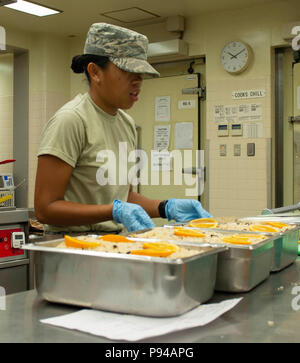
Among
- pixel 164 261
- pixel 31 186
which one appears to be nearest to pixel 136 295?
pixel 164 261

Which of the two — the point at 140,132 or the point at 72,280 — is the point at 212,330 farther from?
the point at 140,132

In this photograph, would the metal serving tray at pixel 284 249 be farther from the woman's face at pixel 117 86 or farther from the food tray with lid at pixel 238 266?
the woman's face at pixel 117 86

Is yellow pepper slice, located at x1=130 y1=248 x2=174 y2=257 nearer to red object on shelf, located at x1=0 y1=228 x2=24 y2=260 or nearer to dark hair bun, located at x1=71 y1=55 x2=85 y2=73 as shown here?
dark hair bun, located at x1=71 y1=55 x2=85 y2=73

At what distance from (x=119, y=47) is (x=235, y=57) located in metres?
3.25

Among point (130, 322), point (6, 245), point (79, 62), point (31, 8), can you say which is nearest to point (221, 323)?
point (130, 322)

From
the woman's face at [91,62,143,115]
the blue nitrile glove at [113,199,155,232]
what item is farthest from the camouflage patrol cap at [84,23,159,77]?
the blue nitrile glove at [113,199,155,232]

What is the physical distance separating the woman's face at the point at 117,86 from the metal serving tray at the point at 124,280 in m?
0.87

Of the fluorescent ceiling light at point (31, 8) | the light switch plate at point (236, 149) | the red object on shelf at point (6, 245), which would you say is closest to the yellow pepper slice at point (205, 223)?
the red object on shelf at point (6, 245)

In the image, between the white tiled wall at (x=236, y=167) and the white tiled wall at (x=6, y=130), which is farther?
the white tiled wall at (x=6, y=130)

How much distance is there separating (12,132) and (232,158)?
2914mm

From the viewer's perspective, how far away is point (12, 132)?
6156 mm

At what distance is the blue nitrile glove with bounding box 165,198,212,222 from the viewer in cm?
190

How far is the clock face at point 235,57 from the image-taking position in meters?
4.77

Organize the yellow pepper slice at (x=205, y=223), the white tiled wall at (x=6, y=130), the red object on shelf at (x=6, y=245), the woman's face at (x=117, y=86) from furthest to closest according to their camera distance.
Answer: the white tiled wall at (x=6, y=130) → the red object on shelf at (x=6, y=245) → the woman's face at (x=117, y=86) → the yellow pepper slice at (x=205, y=223)
